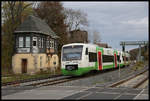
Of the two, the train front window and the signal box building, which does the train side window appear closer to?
the train front window

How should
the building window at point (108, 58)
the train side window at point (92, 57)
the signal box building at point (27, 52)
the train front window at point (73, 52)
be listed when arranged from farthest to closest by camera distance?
the signal box building at point (27, 52)
the building window at point (108, 58)
the train side window at point (92, 57)
the train front window at point (73, 52)

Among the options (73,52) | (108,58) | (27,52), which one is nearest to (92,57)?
(73,52)

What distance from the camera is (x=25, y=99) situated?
29.9ft

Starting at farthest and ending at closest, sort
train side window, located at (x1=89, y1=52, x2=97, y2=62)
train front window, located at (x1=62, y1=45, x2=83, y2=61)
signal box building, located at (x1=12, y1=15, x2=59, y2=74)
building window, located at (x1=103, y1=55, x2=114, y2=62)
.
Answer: signal box building, located at (x1=12, y1=15, x2=59, y2=74)
building window, located at (x1=103, y1=55, x2=114, y2=62)
train side window, located at (x1=89, y1=52, x2=97, y2=62)
train front window, located at (x1=62, y1=45, x2=83, y2=61)

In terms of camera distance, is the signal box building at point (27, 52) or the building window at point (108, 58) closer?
the building window at point (108, 58)

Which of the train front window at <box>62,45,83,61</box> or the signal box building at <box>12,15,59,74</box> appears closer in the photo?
the train front window at <box>62,45,83,61</box>

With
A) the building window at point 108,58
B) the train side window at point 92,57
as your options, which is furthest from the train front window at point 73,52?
the building window at point 108,58

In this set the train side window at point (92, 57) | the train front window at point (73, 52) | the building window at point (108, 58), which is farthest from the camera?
the building window at point (108, 58)

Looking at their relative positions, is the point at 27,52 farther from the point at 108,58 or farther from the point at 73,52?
the point at 73,52

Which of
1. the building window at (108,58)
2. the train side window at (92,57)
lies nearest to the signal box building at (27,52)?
the building window at (108,58)

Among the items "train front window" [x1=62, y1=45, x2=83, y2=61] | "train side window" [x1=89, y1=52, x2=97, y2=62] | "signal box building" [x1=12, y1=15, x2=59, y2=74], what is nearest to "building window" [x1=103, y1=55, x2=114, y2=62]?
"train side window" [x1=89, y1=52, x2=97, y2=62]

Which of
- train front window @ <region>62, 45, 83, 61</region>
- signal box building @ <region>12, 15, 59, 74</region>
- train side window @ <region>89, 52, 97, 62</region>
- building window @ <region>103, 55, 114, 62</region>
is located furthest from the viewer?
signal box building @ <region>12, 15, 59, 74</region>

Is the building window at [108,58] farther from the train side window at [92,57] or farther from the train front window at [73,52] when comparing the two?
the train front window at [73,52]

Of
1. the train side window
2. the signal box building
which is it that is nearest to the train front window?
the train side window
